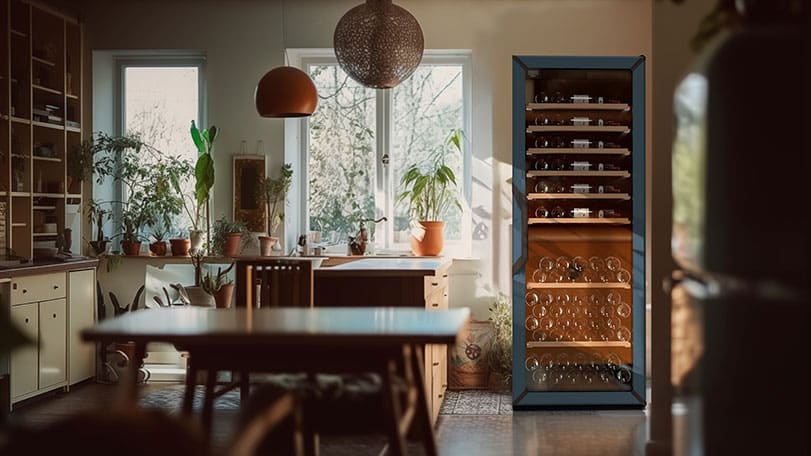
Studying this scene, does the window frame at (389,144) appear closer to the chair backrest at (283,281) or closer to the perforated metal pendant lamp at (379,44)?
the perforated metal pendant lamp at (379,44)

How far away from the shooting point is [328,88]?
26.1 ft

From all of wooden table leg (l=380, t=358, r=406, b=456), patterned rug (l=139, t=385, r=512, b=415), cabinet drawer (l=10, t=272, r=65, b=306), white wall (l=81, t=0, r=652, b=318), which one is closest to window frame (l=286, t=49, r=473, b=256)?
white wall (l=81, t=0, r=652, b=318)

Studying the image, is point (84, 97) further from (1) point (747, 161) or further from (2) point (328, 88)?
(1) point (747, 161)

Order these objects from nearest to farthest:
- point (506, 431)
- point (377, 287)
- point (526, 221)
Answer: point (377, 287)
point (506, 431)
point (526, 221)

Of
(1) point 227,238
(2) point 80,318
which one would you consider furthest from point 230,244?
(2) point 80,318

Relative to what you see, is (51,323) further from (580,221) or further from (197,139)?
(580,221)

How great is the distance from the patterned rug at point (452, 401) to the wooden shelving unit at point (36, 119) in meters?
1.37

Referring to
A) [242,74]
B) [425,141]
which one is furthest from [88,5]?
[425,141]

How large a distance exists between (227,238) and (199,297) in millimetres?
510

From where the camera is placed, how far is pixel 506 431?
5.82 m

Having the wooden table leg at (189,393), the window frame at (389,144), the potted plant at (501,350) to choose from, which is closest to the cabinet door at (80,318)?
the window frame at (389,144)

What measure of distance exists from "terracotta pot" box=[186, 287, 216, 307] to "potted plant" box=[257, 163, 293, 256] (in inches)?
21.0

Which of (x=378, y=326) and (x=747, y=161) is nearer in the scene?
(x=747, y=161)

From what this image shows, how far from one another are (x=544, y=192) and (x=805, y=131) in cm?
454
